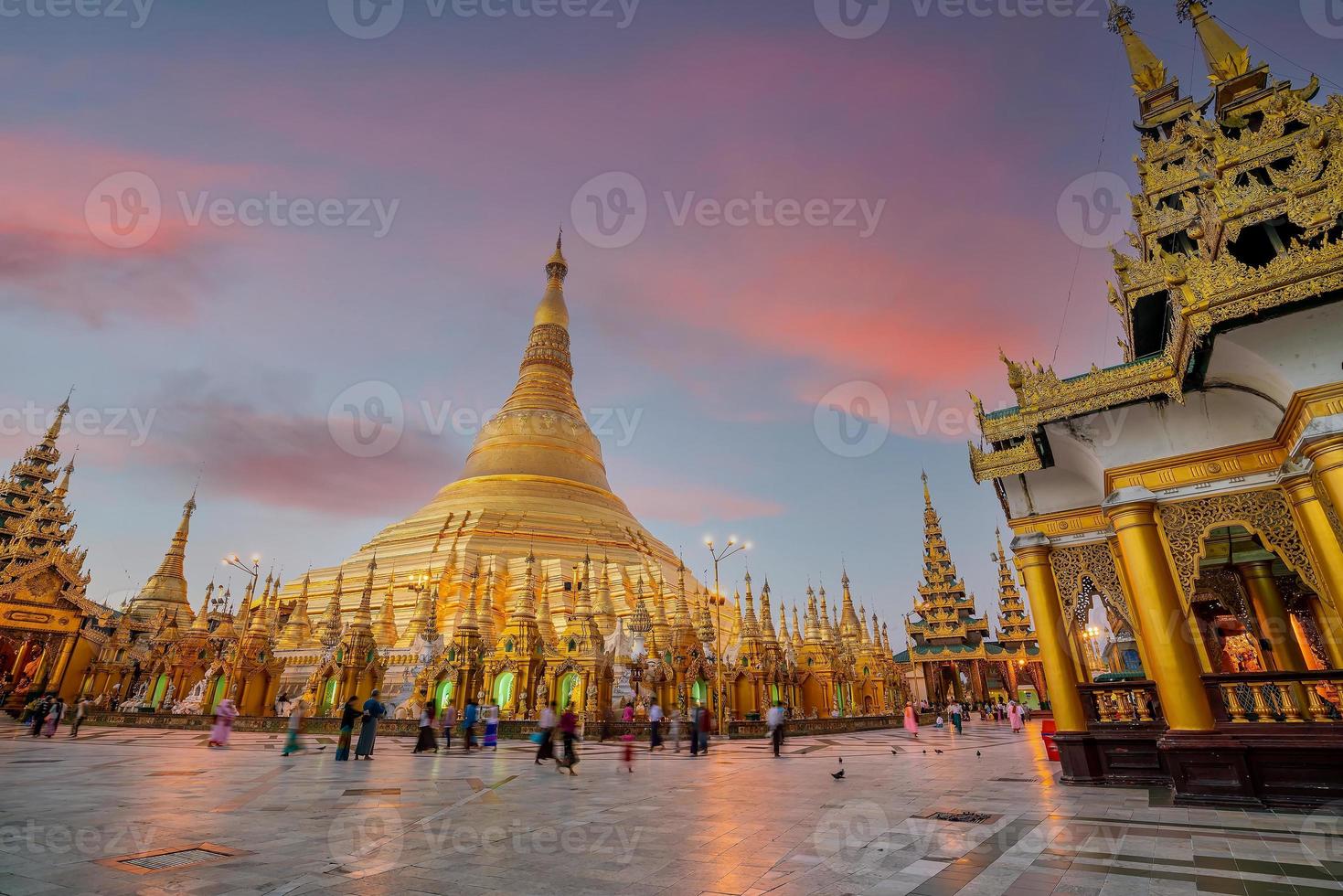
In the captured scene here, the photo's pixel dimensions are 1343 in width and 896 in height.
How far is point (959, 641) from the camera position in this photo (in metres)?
46.8

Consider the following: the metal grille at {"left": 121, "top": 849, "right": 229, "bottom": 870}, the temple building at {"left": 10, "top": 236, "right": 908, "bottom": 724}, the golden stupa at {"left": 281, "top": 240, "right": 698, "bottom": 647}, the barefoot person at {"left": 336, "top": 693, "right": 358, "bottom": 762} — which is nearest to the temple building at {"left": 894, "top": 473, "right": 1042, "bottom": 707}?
the temple building at {"left": 10, "top": 236, "right": 908, "bottom": 724}

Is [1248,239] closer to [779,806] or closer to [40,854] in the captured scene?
[779,806]

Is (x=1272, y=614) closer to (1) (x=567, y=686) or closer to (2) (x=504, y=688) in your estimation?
(1) (x=567, y=686)

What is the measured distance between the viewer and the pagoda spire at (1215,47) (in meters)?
15.2

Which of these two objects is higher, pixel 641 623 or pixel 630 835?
pixel 641 623

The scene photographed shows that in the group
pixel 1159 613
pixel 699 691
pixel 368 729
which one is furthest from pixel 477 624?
pixel 1159 613

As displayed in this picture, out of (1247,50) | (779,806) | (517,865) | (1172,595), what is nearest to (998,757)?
(1172,595)

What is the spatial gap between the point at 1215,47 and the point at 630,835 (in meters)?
22.5

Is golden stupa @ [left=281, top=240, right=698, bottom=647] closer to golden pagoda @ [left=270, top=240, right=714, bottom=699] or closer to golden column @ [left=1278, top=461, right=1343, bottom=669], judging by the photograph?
golden pagoda @ [left=270, top=240, right=714, bottom=699]

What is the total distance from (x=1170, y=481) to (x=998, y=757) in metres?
8.64

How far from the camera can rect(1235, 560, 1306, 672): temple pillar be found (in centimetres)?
1302

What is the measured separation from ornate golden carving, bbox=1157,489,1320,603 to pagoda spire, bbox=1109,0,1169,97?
13.2 meters

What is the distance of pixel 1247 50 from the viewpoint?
1539cm

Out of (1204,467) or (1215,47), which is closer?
(1204,467)
